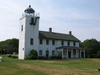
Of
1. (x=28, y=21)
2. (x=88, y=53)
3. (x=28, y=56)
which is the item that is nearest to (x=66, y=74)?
(x=28, y=56)

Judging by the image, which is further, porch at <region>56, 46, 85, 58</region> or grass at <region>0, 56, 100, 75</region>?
porch at <region>56, 46, 85, 58</region>

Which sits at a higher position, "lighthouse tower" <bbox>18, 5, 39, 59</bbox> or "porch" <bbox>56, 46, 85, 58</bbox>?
"lighthouse tower" <bbox>18, 5, 39, 59</bbox>

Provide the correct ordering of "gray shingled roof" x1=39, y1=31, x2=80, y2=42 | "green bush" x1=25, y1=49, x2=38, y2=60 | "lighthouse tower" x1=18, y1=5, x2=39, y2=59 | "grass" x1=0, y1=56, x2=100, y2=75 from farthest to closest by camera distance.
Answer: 1. "gray shingled roof" x1=39, y1=31, x2=80, y2=42
2. "lighthouse tower" x1=18, y1=5, x2=39, y2=59
3. "green bush" x1=25, y1=49, x2=38, y2=60
4. "grass" x1=0, y1=56, x2=100, y2=75

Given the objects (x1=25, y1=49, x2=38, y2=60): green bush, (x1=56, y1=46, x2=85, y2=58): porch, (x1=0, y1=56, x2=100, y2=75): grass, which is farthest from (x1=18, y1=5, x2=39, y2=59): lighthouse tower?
(x1=0, y1=56, x2=100, y2=75): grass

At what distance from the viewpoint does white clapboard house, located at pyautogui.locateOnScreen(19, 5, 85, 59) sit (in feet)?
120

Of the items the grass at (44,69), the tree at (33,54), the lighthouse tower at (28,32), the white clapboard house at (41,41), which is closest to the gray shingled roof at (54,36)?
the white clapboard house at (41,41)

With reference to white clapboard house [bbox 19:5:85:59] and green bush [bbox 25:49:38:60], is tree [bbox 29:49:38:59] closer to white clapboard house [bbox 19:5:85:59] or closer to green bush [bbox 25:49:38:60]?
green bush [bbox 25:49:38:60]

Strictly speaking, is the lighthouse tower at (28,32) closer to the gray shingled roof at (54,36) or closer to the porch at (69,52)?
the gray shingled roof at (54,36)

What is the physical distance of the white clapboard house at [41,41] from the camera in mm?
36619

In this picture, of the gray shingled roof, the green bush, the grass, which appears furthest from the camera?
the gray shingled roof

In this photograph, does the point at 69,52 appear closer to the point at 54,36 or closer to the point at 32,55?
the point at 54,36

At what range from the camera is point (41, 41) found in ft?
128

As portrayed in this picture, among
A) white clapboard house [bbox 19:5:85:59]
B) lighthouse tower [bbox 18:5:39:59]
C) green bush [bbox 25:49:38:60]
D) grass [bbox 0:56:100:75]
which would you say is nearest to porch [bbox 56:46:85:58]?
white clapboard house [bbox 19:5:85:59]

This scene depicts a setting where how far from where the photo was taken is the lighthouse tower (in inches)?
1430
